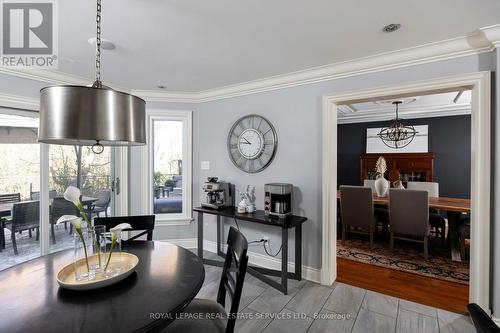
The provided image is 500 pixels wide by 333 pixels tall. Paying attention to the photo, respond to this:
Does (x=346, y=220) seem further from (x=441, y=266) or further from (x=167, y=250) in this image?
(x=167, y=250)

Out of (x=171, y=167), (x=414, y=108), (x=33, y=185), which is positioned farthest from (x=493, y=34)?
(x=33, y=185)

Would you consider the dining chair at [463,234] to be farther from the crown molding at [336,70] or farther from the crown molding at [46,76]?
the crown molding at [46,76]

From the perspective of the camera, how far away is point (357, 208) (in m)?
3.78

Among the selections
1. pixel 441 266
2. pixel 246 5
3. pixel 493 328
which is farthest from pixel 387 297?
pixel 246 5

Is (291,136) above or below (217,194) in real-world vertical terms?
above

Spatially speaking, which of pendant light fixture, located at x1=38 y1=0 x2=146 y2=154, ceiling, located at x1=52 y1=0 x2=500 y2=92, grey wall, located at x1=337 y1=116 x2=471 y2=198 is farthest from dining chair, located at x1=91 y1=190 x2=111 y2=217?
grey wall, located at x1=337 y1=116 x2=471 y2=198

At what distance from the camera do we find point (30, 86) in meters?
2.73

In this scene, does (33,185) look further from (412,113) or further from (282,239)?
(412,113)

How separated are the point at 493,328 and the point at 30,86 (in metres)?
4.00

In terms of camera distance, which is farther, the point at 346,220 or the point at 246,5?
the point at 346,220

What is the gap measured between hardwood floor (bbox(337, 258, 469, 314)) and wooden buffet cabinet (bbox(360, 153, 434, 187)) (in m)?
2.90

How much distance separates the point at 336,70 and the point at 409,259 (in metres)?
2.75

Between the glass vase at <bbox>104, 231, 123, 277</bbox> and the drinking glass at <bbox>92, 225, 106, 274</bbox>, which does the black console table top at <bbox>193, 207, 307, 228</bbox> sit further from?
the drinking glass at <bbox>92, 225, 106, 274</bbox>

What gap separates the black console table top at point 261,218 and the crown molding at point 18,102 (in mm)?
2213
